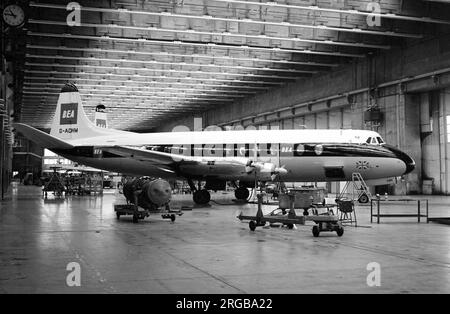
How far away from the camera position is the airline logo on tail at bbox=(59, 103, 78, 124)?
2900 centimetres

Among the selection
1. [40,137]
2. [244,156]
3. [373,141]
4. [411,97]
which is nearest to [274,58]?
[411,97]

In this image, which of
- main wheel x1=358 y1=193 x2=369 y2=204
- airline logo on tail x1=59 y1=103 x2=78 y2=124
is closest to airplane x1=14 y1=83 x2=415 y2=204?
airline logo on tail x1=59 y1=103 x2=78 y2=124

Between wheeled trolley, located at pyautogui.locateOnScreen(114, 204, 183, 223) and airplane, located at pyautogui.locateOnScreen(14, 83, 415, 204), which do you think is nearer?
wheeled trolley, located at pyautogui.locateOnScreen(114, 204, 183, 223)

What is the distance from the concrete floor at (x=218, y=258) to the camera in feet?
21.1

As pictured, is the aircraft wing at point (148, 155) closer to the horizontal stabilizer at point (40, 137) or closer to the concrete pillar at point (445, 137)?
the horizontal stabilizer at point (40, 137)

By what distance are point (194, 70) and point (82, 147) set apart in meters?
16.1

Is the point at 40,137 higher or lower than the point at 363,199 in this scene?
higher

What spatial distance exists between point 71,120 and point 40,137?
5481 mm

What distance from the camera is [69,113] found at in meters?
29.1

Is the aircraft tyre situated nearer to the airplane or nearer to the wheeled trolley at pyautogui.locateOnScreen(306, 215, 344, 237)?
the airplane

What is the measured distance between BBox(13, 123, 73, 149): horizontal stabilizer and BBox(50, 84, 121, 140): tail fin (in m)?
2.16

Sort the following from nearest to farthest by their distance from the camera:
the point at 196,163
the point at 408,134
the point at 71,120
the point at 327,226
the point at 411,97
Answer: the point at 327,226, the point at 196,163, the point at 71,120, the point at 408,134, the point at 411,97

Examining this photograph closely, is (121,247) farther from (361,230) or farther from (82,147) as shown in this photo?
(82,147)

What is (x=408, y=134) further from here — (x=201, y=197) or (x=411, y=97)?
(x=201, y=197)
